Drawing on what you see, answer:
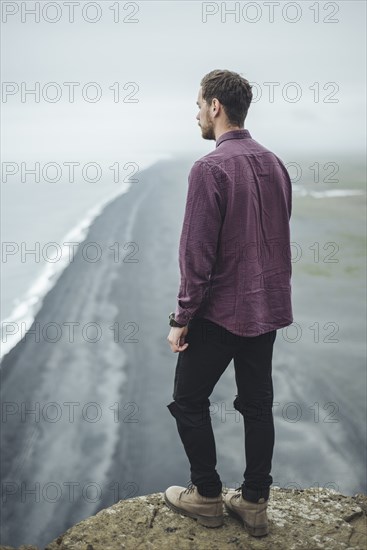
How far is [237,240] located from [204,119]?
456 millimetres

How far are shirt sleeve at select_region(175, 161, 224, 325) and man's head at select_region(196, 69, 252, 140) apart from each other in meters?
0.22

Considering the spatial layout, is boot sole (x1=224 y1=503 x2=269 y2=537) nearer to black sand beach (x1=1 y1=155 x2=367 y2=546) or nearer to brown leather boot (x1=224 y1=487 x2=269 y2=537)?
brown leather boot (x1=224 y1=487 x2=269 y2=537)

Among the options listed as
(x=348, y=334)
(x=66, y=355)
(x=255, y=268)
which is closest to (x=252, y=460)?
(x=255, y=268)

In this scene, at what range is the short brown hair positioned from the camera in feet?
6.88

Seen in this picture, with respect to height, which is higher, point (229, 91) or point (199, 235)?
point (229, 91)

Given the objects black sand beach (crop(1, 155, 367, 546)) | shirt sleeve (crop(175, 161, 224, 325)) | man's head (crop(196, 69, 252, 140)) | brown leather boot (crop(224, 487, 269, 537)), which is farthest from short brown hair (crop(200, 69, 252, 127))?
black sand beach (crop(1, 155, 367, 546))

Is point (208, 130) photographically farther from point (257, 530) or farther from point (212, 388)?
point (257, 530)

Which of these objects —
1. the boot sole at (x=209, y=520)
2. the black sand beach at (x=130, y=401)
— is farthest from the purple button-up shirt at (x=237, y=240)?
the black sand beach at (x=130, y=401)

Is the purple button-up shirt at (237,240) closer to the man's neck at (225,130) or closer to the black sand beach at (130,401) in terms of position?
the man's neck at (225,130)

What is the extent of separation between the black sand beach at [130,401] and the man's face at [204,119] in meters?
2.43

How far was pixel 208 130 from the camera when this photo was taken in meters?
2.23

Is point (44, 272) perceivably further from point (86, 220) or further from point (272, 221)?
point (272, 221)

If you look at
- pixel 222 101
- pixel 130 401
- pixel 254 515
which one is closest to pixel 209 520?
pixel 254 515

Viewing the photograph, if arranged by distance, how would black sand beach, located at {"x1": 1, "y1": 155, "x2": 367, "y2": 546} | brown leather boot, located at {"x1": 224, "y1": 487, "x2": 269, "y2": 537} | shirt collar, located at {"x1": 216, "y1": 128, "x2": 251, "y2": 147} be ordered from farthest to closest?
black sand beach, located at {"x1": 1, "y1": 155, "x2": 367, "y2": 546}
brown leather boot, located at {"x1": 224, "y1": 487, "x2": 269, "y2": 537}
shirt collar, located at {"x1": 216, "y1": 128, "x2": 251, "y2": 147}
